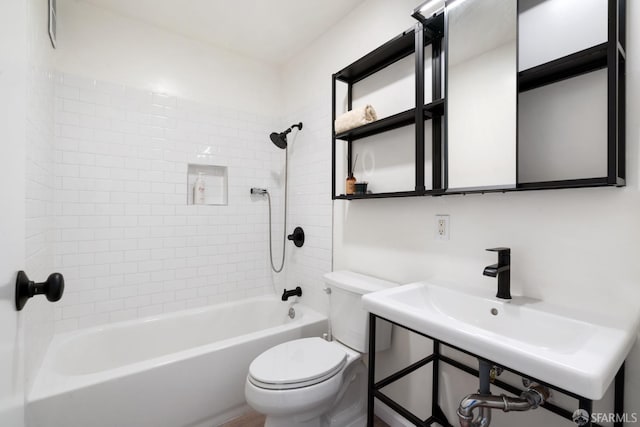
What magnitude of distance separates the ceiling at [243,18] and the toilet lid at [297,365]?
215 cm

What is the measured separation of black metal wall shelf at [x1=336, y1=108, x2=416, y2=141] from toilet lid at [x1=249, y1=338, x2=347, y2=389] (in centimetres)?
127

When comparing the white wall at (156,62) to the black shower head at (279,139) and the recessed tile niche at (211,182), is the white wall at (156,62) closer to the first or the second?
the black shower head at (279,139)

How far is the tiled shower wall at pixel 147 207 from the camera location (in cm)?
192

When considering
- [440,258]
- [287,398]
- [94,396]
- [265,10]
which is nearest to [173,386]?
[94,396]

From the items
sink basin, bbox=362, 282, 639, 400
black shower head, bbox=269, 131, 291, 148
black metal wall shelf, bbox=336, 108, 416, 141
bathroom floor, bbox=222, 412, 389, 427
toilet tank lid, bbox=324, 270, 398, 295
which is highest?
black shower head, bbox=269, 131, 291, 148

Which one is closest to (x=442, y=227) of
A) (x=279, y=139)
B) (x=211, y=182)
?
(x=279, y=139)

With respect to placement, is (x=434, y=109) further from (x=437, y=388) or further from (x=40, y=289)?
(x=40, y=289)

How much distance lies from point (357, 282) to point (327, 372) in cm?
49

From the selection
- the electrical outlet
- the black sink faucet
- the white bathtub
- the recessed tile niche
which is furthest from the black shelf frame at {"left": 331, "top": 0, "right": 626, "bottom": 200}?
the white bathtub

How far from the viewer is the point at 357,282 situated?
1.71 metres

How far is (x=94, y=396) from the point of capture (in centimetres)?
139

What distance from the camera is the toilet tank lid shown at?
5.32 ft

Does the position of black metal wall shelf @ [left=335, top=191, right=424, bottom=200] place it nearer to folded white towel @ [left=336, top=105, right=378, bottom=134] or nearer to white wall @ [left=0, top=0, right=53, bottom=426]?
folded white towel @ [left=336, top=105, right=378, bottom=134]

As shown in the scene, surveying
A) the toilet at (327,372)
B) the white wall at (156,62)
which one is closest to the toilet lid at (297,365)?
the toilet at (327,372)
